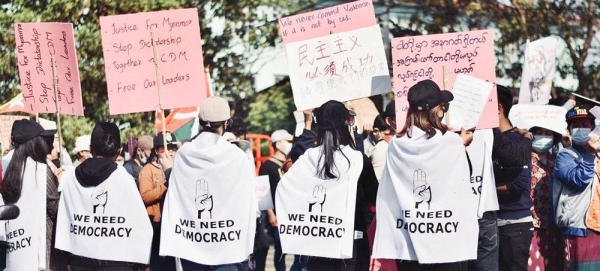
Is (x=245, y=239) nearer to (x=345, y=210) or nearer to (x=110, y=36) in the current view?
(x=345, y=210)

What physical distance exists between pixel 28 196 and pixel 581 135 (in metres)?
4.51

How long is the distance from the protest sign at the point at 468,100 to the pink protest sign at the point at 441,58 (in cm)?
43

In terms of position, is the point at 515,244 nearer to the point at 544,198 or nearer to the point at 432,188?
the point at 544,198

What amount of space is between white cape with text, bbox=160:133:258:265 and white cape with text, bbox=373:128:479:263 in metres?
1.23

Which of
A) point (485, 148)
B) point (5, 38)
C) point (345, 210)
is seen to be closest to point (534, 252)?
point (485, 148)

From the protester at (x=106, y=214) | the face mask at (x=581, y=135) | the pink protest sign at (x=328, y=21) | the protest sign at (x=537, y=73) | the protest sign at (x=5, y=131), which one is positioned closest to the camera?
the protester at (x=106, y=214)

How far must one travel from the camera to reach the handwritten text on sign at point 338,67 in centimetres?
1059

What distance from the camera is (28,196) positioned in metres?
9.59

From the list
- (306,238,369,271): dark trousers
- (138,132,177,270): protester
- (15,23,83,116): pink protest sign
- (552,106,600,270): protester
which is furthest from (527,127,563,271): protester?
(15,23,83,116): pink protest sign

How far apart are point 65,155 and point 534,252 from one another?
4.70 meters

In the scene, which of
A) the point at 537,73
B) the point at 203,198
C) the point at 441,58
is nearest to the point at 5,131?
the point at 203,198

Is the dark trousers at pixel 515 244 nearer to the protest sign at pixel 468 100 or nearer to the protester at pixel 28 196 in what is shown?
the protest sign at pixel 468 100

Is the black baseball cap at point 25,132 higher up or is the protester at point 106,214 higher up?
the black baseball cap at point 25,132

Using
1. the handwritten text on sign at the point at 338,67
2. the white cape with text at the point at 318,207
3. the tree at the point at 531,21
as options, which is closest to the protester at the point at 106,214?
the white cape with text at the point at 318,207
